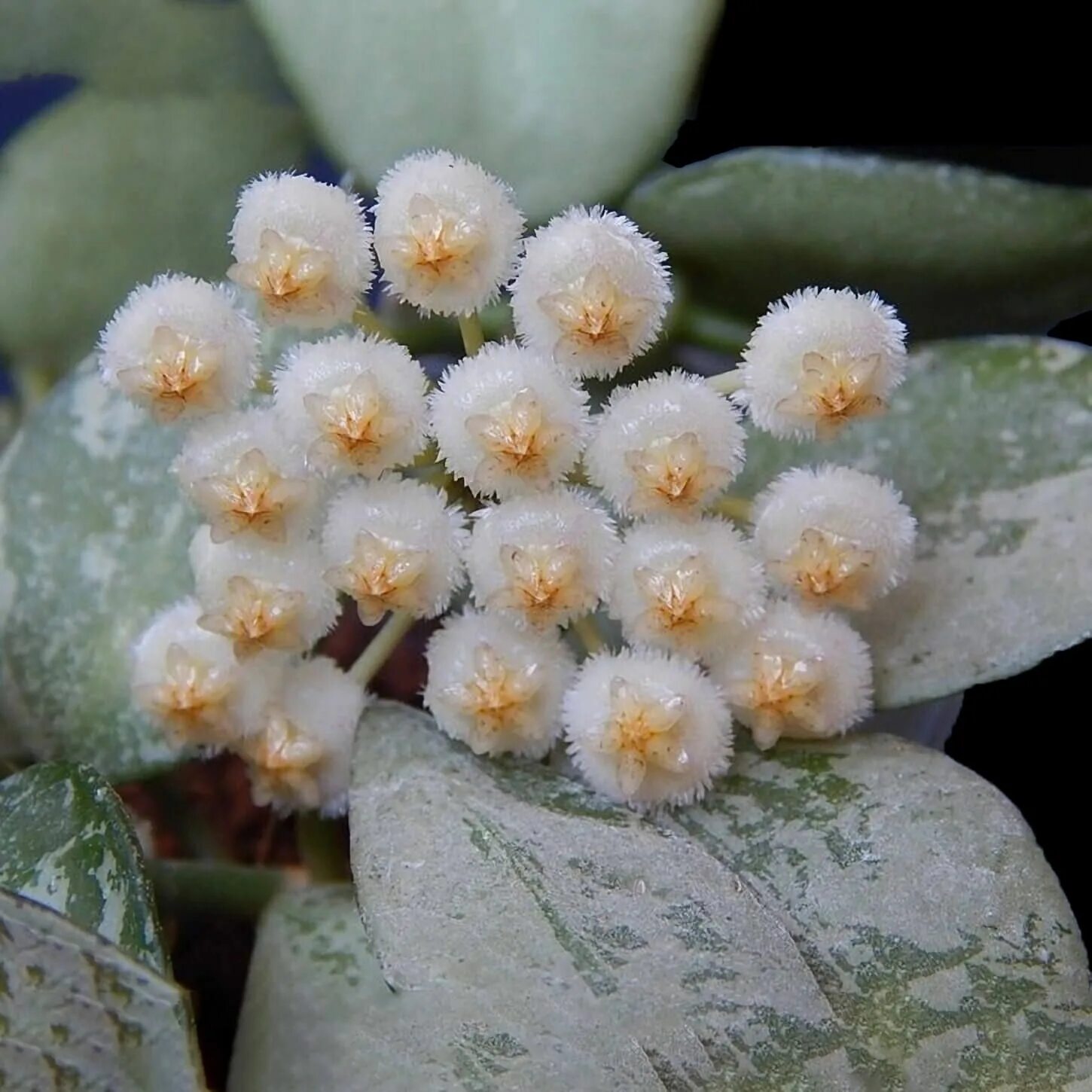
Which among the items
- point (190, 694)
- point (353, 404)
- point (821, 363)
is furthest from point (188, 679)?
point (821, 363)

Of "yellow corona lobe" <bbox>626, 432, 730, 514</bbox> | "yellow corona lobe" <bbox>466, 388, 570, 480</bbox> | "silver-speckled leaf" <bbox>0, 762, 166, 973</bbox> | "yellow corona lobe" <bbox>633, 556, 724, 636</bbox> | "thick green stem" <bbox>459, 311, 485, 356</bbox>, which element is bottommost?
"yellow corona lobe" <bbox>633, 556, 724, 636</bbox>

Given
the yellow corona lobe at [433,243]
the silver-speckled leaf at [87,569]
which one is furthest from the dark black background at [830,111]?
the silver-speckled leaf at [87,569]

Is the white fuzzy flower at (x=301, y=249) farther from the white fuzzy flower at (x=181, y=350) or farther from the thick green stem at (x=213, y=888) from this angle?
the thick green stem at (x=213, y=888)

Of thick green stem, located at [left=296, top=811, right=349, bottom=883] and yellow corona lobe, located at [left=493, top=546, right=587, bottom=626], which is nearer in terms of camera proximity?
yellow corona lobe, located at [left=493, top=546, right=587, bottom=626]

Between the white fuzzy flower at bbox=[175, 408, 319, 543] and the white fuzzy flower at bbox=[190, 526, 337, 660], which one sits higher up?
the white fuzzy flower at bbox=[175, 408, 319, 543]

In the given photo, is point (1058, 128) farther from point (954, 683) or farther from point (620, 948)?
point (620, 948)

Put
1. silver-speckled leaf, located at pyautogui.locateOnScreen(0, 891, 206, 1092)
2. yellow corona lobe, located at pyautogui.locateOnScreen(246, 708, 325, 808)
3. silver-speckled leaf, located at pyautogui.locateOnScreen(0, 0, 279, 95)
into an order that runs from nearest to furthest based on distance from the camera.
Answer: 1. silver-speckled leaf, located at pyautogui.locateOnScreen(0, 891, 206, 1092)
2. yellow corona lobe, located at pyautogui.locateOnScreen(246, 708, 325, 808)
3. silver-speckled leaf, located at pyautogui.locateOnScreen(0, 0, 279, 95)

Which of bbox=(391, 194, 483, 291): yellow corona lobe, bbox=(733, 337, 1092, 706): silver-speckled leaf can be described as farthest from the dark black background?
bbox=(391, 194, 483, 291): yellow corona lobe

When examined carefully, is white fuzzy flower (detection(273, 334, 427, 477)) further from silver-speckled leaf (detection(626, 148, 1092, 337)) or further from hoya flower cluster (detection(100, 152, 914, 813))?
silver-speckled leaf (detection(626, 148, 1092, 337))
